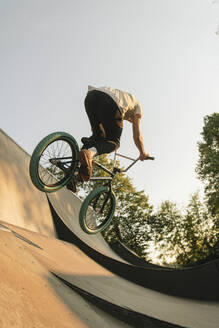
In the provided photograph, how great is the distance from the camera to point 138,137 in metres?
4.14

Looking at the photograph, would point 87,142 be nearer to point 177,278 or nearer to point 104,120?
point 104,120

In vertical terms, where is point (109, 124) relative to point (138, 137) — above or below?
below

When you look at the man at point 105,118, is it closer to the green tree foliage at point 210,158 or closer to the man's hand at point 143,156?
the man's hand at point 143,156

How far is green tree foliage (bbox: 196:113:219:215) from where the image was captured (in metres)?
19.9

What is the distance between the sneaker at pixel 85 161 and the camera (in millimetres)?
3646

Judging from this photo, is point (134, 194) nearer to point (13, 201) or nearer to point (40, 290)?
point (13, 201)

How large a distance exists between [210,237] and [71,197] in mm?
23704

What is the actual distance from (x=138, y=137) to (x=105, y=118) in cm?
80

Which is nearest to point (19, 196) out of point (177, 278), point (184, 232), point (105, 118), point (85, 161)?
point (85, 161)

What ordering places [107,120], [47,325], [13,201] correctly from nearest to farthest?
[47,325] → [107,120] → [13,201]

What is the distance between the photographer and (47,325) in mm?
1794

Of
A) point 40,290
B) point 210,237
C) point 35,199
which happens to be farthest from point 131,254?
point 210,237

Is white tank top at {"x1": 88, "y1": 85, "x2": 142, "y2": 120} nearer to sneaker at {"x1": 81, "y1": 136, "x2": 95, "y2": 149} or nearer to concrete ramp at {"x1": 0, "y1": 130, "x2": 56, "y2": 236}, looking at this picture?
sneaker at {"x1": 81, "y1": 136, "x2": 95, "y2": 149}

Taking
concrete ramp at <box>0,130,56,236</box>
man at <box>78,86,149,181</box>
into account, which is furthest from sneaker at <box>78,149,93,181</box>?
concrete ramp at <box>0,130,56,236</box>
